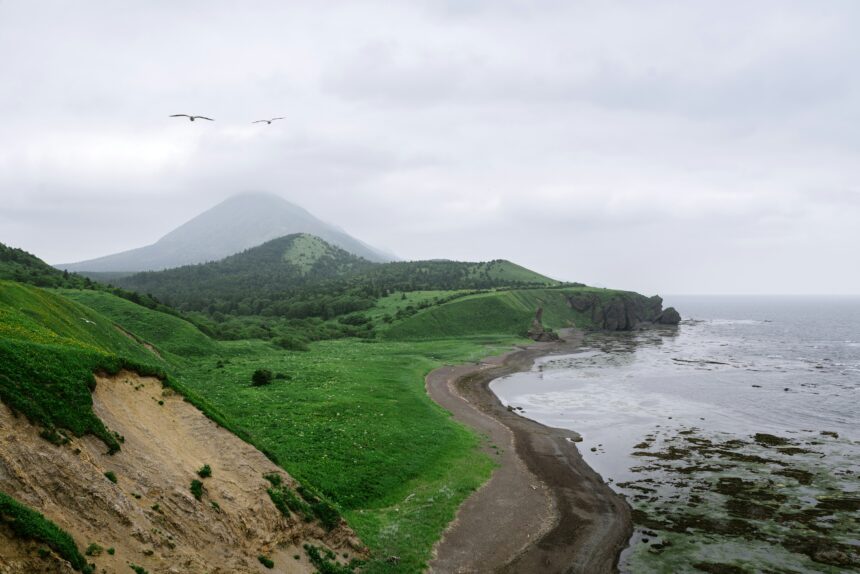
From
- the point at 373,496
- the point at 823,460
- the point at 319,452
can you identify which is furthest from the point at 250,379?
the point at 823,460

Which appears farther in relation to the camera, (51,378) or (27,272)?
(27,272)

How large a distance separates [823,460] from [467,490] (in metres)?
35.1

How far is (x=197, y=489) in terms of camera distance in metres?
21.6

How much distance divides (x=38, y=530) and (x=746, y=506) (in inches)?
→ 1619

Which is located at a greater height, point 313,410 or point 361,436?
point 313,410

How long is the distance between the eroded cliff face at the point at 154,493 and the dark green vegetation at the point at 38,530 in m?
0.35

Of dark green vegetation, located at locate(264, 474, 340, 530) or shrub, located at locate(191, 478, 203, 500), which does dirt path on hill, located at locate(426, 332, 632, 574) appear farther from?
shrub, located at locate(191, 478, 203, 500)

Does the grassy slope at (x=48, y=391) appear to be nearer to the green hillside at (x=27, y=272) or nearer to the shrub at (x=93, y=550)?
the shrub at (x=93, y=550)

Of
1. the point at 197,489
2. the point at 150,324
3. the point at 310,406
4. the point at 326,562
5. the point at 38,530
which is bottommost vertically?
the point at 326,562

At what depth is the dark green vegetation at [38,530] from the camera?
14328 millimetres

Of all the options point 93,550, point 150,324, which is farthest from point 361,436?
point 150,324

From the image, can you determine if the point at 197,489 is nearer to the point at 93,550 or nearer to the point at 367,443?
the point at 93,550

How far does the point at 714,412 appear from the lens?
64.4 metres

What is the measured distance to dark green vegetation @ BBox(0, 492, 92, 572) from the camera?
14328 millimetres
